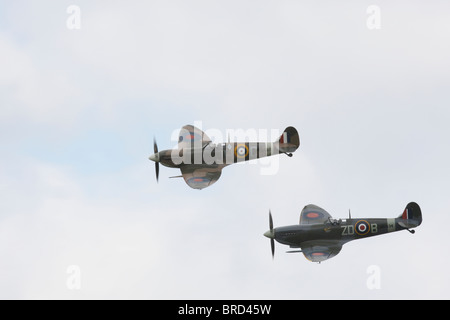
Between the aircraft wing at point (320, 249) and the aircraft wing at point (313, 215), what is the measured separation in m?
1.47

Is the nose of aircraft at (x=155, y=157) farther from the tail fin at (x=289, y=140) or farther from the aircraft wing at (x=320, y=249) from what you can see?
the aircraft wing at (x=320, y=249)

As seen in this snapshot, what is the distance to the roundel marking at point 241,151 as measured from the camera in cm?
4319

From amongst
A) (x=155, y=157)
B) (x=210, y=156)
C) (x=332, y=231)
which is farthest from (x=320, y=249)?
(x=155, y=157)

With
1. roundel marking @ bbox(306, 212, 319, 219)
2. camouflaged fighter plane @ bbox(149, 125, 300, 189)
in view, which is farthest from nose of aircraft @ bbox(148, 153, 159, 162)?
roundel marking @ bbox(306, 212, 319, 219)

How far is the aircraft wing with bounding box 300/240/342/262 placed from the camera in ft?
131

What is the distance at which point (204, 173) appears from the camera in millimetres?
42969

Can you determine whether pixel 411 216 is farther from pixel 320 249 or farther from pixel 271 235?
pixel 271 235

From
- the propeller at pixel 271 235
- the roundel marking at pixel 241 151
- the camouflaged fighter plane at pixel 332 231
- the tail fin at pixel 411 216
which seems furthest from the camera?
the roundel marking at pixel 241 151

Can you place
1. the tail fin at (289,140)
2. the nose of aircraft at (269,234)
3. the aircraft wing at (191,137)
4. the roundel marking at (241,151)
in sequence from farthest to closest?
the aircraft wing at (191,137)
the roundel marking at (241,151)
the tail fin at (289,140)
the nose of aircraft at (269,234)

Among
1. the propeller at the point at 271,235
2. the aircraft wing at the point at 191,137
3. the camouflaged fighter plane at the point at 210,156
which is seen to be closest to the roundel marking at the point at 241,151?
the camouflaged fighter plane at the point at 210,156

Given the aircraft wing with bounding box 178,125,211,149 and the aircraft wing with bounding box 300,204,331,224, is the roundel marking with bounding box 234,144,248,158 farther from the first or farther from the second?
the aircraft wing with bounding box 300,204,331,224

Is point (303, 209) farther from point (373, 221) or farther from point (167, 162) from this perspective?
point (167, 162)

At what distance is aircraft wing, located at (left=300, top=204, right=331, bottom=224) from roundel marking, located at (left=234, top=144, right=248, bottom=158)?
14.3 feet
